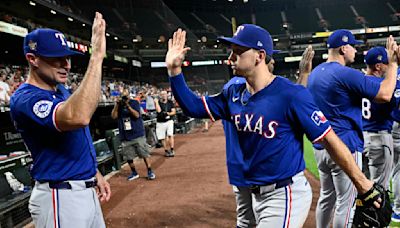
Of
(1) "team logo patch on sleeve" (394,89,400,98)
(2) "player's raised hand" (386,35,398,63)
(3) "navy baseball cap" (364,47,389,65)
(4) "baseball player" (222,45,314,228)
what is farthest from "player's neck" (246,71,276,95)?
(3) "navy baseball cap" (364,47,389,65)

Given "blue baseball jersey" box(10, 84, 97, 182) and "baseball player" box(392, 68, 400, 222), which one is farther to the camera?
"baseball player" box(392, 68, 400, 222)

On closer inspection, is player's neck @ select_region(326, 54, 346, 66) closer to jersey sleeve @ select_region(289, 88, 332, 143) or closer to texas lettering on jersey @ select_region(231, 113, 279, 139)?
jersey sleeve @ select_region(289, 88, 332, 143)

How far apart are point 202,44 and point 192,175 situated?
80.1 feet

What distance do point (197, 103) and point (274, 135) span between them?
0.64 m

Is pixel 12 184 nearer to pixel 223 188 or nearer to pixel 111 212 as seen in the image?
pixel 111 212

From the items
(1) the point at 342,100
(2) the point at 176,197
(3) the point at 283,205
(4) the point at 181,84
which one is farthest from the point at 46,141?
(2) the point at 176,197

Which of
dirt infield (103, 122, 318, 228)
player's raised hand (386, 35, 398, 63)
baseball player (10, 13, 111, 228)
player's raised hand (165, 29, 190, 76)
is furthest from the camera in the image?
dirt infield (103, 122, 318, 228)

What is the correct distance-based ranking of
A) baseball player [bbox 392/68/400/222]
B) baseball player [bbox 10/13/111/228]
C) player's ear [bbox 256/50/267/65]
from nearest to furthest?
baseball player [bbox 10/13/111/228], player's ear [bbox 256/50/267/65], baseball player [bbox 392/68/400/222]

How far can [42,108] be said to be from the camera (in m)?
1.77

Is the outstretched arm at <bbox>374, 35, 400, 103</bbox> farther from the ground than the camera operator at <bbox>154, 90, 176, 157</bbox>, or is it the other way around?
the outstretched arm at <bbox>374, 35, 400, 103</bbox>

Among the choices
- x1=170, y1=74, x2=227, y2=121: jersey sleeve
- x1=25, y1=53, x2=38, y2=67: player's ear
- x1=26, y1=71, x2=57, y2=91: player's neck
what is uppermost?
x1=25, y1=53, x2=38, y2=67: player's ear

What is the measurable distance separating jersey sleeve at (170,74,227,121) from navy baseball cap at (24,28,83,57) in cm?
74

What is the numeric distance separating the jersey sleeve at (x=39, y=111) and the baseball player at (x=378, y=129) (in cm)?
313

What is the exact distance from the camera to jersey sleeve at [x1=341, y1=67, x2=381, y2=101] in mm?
2679
